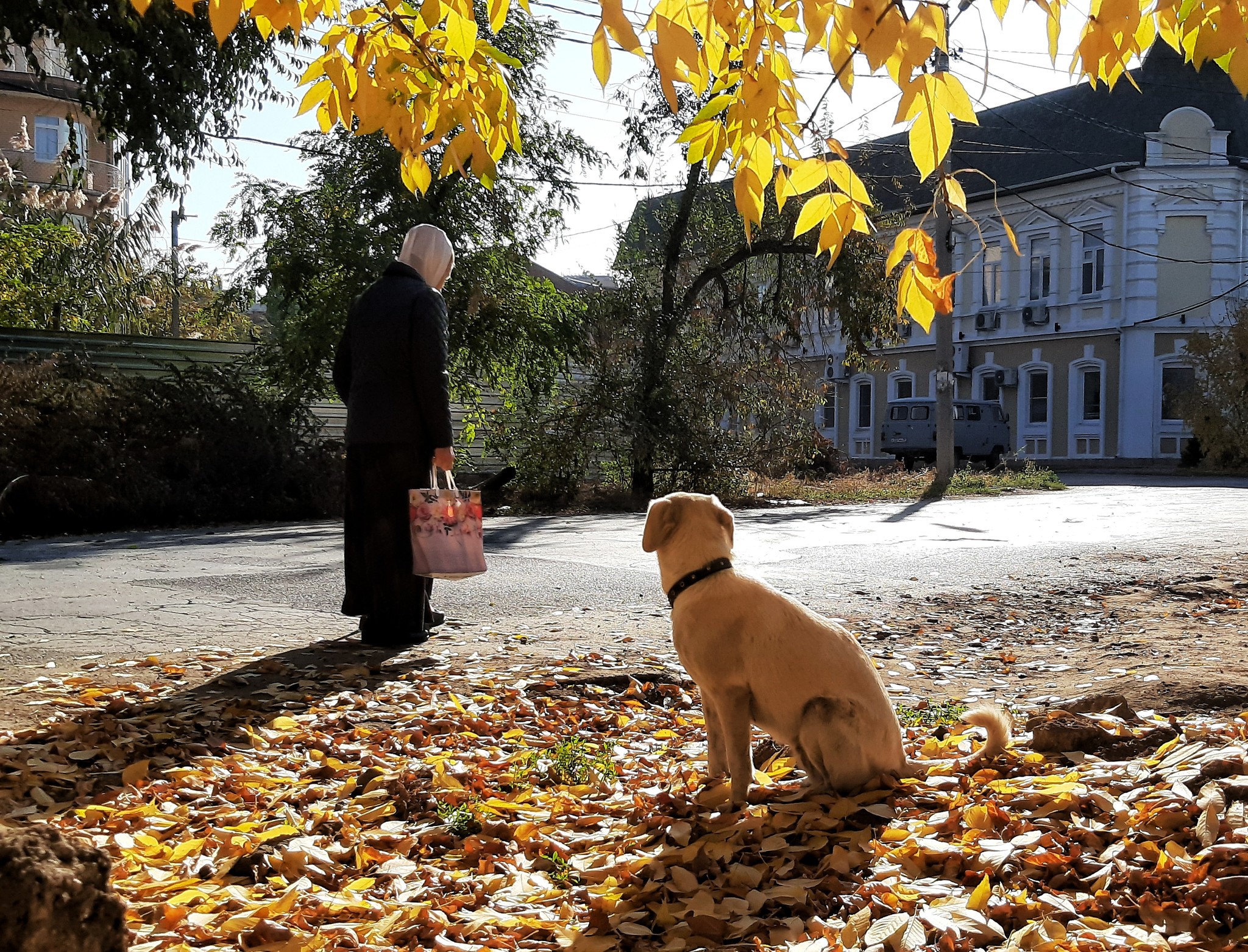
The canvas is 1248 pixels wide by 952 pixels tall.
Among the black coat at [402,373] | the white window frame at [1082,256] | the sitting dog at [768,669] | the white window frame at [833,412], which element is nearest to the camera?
the sitting dog at [768,669]

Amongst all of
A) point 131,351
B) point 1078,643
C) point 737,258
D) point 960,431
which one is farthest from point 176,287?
point 960,431

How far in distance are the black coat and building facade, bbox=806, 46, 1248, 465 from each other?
29.7 m

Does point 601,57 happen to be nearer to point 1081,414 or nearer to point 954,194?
point 954,194

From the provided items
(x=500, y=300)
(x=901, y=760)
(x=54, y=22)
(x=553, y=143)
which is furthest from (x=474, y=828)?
(x=553, y=143)

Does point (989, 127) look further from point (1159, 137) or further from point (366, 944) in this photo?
point (366, 944)

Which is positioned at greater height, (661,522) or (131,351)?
(131,351)

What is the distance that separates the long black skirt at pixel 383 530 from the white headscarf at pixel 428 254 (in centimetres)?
99

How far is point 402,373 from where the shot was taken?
5613mm

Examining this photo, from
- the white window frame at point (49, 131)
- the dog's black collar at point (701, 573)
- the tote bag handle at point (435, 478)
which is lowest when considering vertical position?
the dog's black collar at point (701, 573)

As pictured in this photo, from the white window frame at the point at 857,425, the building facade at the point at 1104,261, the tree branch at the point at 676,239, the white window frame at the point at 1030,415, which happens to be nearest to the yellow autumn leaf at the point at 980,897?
the tree branch at the point at 676,239

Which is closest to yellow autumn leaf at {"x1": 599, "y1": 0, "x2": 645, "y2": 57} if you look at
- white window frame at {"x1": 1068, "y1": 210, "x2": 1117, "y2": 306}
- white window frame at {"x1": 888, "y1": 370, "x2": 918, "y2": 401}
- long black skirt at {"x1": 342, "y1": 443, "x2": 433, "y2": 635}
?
long black skirt at {"x1": 342, "y1": 443, "x2": 433, "y2": 635}

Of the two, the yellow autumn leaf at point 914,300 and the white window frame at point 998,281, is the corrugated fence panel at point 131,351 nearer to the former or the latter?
the yellow autumn leaf at point 914,300

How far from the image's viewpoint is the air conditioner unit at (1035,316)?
→ 3916cm

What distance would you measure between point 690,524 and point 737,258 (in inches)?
687
